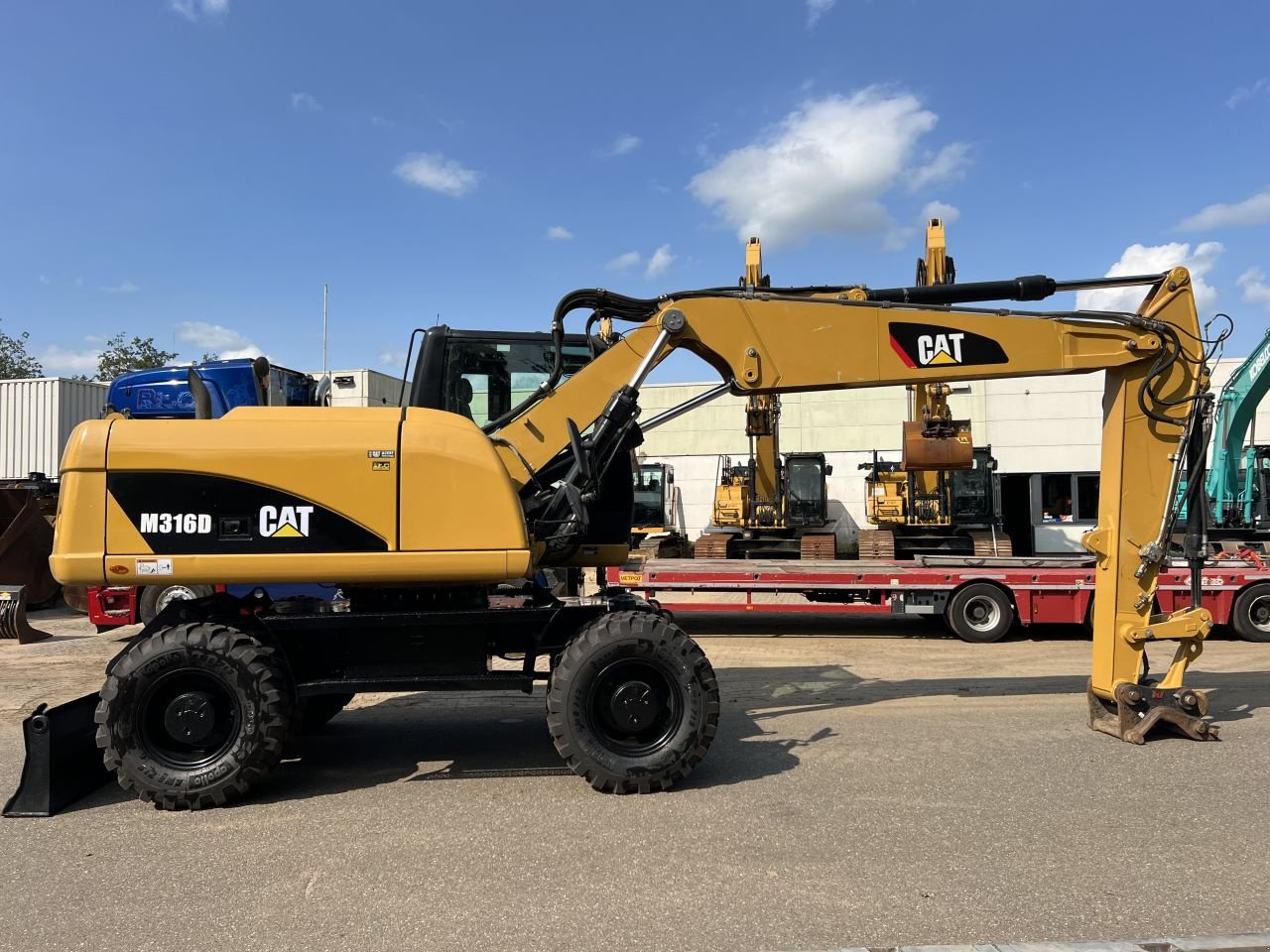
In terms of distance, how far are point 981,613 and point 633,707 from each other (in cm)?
824

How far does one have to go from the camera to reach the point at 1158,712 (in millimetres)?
6230

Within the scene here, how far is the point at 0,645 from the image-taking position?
38.9 ft

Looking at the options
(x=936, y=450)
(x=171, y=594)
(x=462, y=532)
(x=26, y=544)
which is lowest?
(x=171, y=594)

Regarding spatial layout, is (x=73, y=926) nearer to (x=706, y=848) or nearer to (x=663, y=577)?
(x=706, y=848)

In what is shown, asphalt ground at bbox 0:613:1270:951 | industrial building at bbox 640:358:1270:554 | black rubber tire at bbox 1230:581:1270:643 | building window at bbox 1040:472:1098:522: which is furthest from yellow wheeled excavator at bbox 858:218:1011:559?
building window at bbox 1040:472:1098:522

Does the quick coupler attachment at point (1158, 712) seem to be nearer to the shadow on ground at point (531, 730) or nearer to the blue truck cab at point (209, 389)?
the shadow on ground at point (531, 730)

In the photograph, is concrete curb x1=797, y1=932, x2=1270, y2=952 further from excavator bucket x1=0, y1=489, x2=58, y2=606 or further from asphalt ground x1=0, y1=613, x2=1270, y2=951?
excavator bucket x1=0, y1=489, x2=58, y2=606

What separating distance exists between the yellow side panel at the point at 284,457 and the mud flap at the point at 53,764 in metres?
1.11

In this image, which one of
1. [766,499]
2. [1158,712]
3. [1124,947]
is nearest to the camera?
[1124,947]

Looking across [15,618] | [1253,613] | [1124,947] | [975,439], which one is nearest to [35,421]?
[15,618]

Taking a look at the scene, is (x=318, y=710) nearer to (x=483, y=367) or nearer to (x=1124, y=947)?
(x=483, y=367)

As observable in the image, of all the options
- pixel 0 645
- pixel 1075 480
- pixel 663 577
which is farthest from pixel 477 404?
pixel 1075 480

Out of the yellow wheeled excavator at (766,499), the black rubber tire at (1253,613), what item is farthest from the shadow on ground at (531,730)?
the yellow wheeled excavator at (766,499)

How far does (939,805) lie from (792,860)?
4.11 feet
